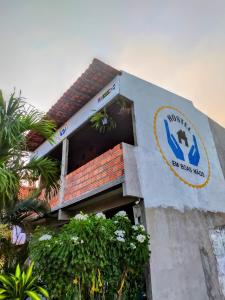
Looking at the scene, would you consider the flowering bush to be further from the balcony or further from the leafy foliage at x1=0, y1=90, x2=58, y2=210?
the balcony

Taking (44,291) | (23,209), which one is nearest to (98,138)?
(23,209)

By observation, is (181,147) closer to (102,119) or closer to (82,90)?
(102,119)

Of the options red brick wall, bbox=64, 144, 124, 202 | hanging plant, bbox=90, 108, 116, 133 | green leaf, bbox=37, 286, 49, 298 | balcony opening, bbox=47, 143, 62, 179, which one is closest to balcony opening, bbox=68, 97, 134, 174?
hanging plant, bbox=90, 108, 116, 133

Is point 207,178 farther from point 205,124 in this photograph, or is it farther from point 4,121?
point 4,121

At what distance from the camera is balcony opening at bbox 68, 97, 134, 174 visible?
8.11 metres

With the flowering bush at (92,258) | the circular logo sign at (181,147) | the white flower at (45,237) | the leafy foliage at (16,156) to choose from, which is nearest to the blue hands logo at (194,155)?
the circular logo sign at (181,147)

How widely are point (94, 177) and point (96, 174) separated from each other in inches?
4.0

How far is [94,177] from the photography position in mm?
6332

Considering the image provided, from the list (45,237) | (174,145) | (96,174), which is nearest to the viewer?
(45,237)

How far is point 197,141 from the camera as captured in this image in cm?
820

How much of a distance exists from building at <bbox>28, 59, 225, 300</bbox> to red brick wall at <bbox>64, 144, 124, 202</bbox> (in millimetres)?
27

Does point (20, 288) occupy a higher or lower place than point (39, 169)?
lower

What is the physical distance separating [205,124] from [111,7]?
5.44 meters

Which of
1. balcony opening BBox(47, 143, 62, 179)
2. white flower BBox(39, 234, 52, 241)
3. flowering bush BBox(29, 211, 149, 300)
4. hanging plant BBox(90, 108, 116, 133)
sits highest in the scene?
balcony opening BBox(47, 143, 62, 179)
